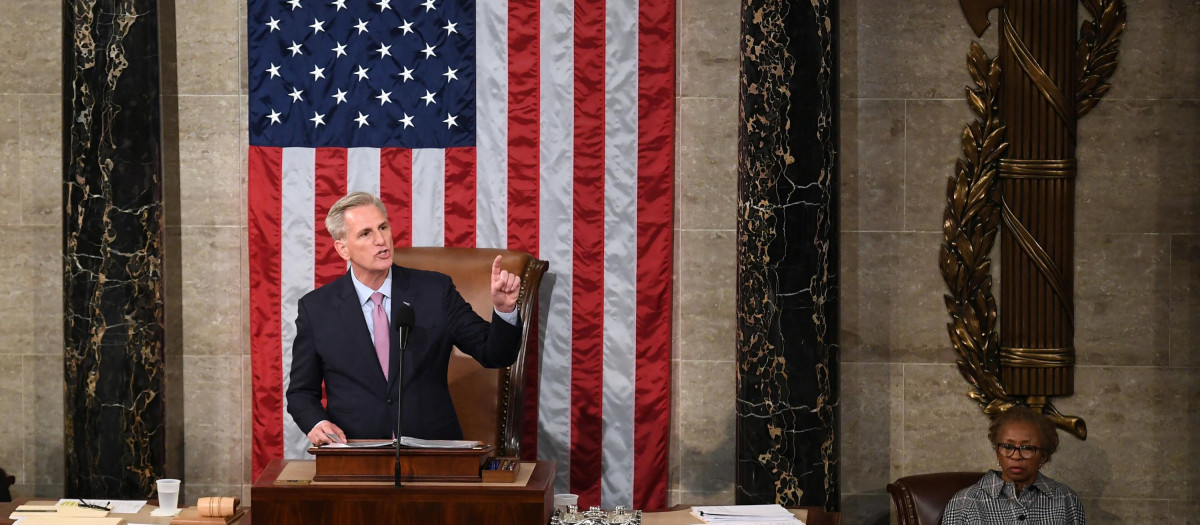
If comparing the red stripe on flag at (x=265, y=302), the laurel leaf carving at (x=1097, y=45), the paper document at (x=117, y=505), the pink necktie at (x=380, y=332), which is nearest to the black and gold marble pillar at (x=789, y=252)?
the laurel leaf carving at (x=1097, y=45)

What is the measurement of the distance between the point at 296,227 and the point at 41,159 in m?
1.39

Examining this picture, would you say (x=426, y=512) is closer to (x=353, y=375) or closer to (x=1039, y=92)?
(x=353, y=375)

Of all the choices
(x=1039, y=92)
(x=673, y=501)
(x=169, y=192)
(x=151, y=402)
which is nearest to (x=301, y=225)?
(x=169, y=192)

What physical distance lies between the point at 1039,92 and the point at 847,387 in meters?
1.72

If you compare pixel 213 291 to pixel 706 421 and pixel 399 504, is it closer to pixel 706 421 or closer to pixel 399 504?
pixel 706 421

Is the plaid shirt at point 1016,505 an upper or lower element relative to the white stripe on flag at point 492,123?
lower

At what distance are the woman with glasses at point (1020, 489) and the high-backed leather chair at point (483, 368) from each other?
1.90m

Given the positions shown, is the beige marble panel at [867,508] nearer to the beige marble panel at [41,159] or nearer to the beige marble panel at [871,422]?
the beige marble panel at [871,422]

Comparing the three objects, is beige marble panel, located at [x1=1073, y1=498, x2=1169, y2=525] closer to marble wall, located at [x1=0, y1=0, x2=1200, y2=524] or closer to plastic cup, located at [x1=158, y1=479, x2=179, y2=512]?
marble wall, located at [x1=0, y1=0, x2=1200, y2=524]

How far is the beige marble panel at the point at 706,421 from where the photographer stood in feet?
18.8

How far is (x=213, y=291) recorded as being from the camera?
5.78m

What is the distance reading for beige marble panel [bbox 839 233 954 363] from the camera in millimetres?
5656

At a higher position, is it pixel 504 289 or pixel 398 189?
A: pixel 398 189

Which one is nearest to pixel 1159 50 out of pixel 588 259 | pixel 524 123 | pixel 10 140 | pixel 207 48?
pixel 588 259
